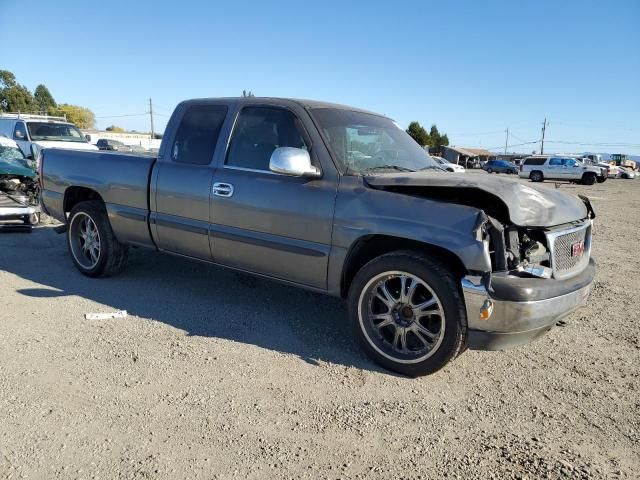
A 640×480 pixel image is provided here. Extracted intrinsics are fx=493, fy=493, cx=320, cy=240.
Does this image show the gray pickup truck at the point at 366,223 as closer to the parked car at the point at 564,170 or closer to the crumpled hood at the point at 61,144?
the crumpled hood at the point at 61,144

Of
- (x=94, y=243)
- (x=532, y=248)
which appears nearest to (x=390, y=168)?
(x=532, y=248)

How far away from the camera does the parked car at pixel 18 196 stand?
757 centimetres

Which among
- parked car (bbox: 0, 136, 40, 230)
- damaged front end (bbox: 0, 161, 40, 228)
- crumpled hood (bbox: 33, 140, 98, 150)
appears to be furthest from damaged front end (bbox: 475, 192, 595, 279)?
crumpled hood (bbox: 33, 140, 98, 150)

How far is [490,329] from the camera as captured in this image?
121 inches

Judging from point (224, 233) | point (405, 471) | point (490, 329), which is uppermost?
point (224, 233)

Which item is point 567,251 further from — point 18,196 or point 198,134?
point 18,196

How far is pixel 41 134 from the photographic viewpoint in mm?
14445

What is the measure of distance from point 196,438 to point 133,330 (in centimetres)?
168

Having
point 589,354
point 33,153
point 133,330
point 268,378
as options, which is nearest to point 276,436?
point 268,378

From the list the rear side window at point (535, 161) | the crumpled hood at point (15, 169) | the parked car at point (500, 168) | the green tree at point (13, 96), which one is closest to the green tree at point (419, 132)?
the parked car at point (500, 168)

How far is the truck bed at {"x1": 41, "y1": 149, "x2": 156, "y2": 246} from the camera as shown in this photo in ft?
16.0

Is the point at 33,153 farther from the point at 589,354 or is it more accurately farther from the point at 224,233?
the point at 589,354

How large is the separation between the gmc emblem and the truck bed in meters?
3.76

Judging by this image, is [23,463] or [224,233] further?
[224,233]
